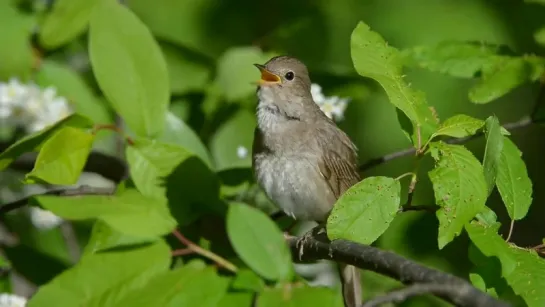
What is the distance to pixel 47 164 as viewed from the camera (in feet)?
7.12

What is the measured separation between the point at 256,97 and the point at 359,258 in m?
1.62

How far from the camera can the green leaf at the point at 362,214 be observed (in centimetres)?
196

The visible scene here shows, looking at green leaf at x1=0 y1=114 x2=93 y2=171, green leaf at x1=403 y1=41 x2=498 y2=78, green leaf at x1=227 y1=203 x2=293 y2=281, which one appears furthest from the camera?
green leaf at x1=403 y1=41 x2=498 y2=78

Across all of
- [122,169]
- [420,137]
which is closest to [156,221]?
[420,137]

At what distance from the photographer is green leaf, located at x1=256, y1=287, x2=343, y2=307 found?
5.27 ft

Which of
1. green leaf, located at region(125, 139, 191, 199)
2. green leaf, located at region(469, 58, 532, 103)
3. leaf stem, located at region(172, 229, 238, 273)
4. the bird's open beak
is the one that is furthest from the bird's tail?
leaf stem, located at region(172, 229, 238, 273)

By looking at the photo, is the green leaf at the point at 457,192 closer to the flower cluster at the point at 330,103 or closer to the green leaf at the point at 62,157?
the green leaf at the point at 62,157

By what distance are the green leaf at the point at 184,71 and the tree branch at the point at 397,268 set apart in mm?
1229

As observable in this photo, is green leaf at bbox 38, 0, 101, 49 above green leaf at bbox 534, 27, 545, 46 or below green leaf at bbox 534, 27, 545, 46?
below

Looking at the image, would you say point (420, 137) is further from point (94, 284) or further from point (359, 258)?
point (94, 284)

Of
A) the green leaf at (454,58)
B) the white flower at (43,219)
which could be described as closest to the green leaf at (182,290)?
the green leaf at (454,58)

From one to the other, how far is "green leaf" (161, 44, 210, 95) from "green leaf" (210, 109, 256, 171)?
0.71ft

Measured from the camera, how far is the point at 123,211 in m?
2.04

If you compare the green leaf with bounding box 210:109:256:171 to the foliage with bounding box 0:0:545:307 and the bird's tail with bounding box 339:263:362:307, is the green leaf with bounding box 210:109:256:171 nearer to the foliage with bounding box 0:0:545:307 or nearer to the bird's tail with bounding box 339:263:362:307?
the foliage with bounding box 0:0:545:307
